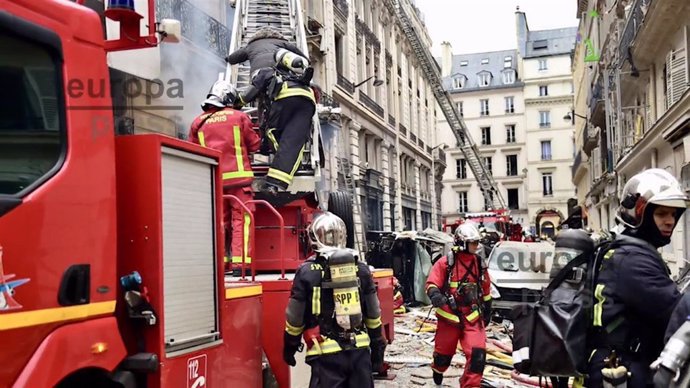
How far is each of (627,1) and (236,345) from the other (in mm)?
18753

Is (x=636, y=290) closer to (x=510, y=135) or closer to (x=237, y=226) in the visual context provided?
(x=237, y=226)

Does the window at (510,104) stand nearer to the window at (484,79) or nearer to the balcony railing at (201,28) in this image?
the window at (484,79)

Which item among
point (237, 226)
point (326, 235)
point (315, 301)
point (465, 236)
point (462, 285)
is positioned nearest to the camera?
point (315, 301)

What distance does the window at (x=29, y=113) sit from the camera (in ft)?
7.82

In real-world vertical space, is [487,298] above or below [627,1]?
below

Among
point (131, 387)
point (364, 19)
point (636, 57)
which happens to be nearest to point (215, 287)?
point (131, 387)

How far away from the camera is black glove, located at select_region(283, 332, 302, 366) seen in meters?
4.05

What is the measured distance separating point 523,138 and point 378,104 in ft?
125

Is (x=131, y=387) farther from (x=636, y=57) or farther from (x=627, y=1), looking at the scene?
(x=627, y=1)

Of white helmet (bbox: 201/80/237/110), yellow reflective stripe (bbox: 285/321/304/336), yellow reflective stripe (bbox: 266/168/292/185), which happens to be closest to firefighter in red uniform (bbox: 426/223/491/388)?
yellow reflective stripe (bbox: 266/168/292/185)

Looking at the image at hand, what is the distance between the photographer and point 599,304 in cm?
303

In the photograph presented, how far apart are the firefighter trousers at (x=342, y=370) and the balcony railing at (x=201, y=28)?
8.62m

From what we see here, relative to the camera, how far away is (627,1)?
62.3 ft

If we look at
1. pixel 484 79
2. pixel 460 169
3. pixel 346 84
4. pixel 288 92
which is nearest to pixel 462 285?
pixel 288 92
